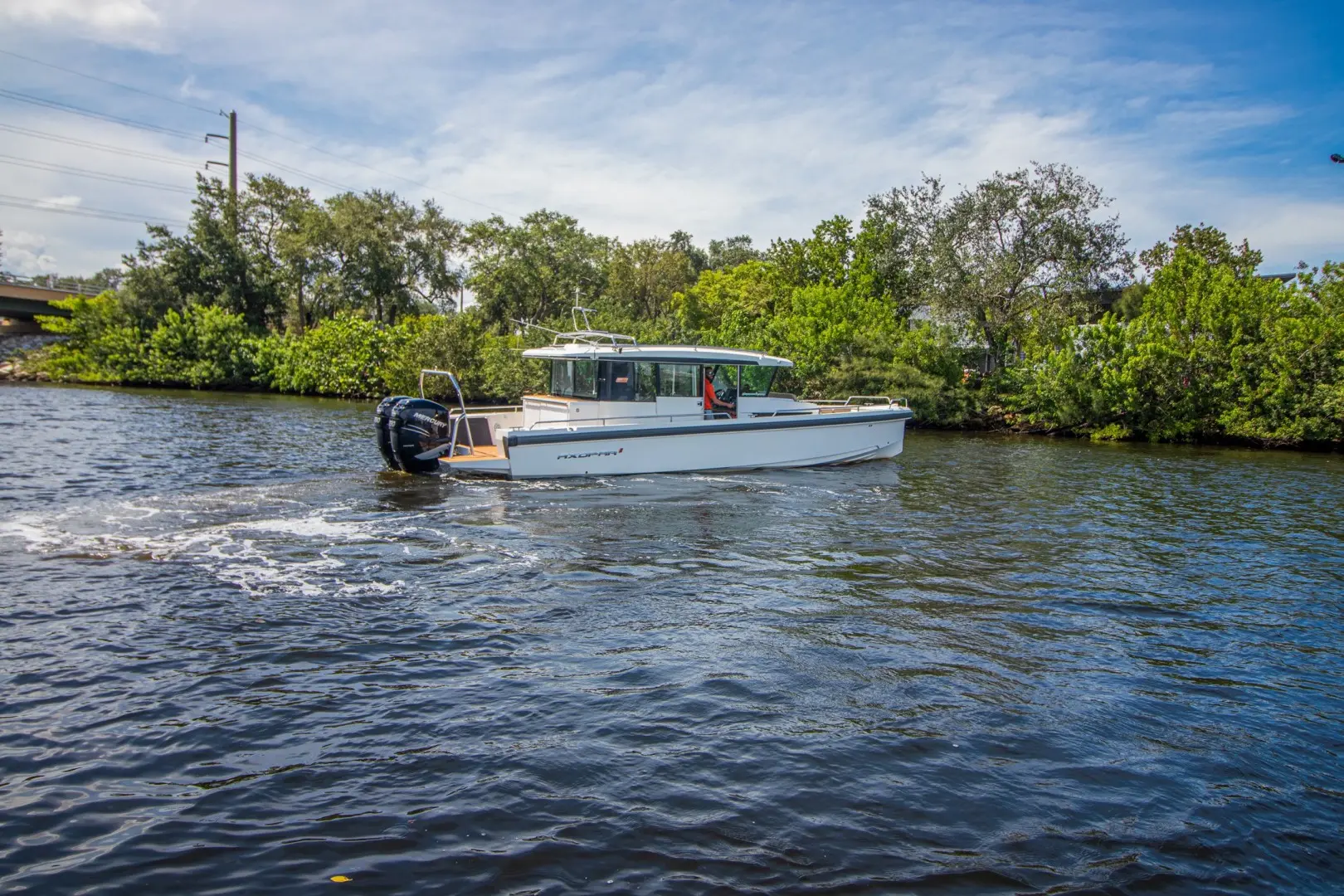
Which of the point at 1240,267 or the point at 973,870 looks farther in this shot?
the point at 1240,267

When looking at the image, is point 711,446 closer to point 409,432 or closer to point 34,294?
point 409,432

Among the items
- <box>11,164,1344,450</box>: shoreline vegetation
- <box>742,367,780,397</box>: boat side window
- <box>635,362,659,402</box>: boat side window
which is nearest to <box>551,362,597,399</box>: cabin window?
<box>635,362,659,402</box>: boat side window

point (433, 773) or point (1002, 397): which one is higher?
point (1002, 397)

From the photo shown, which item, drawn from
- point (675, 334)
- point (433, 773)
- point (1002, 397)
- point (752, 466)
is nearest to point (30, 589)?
point (433, 773)

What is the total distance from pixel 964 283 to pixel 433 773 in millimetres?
36631

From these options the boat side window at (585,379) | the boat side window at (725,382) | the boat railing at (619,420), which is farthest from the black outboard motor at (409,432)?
the boat side window at (725,382)

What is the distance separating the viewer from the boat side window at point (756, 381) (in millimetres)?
20469


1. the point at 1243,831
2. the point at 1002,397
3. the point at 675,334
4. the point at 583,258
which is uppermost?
the point at 583,258

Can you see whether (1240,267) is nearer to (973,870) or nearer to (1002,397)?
(1002,397)

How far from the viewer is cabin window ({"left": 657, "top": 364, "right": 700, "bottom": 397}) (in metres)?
19.2

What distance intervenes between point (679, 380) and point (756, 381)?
2203 mm

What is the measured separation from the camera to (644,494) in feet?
53.4

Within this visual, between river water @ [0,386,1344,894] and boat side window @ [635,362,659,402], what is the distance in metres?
5.74

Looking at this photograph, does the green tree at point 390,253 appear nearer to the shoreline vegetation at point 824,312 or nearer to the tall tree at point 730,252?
the shoreline vegetation at point 824,312
